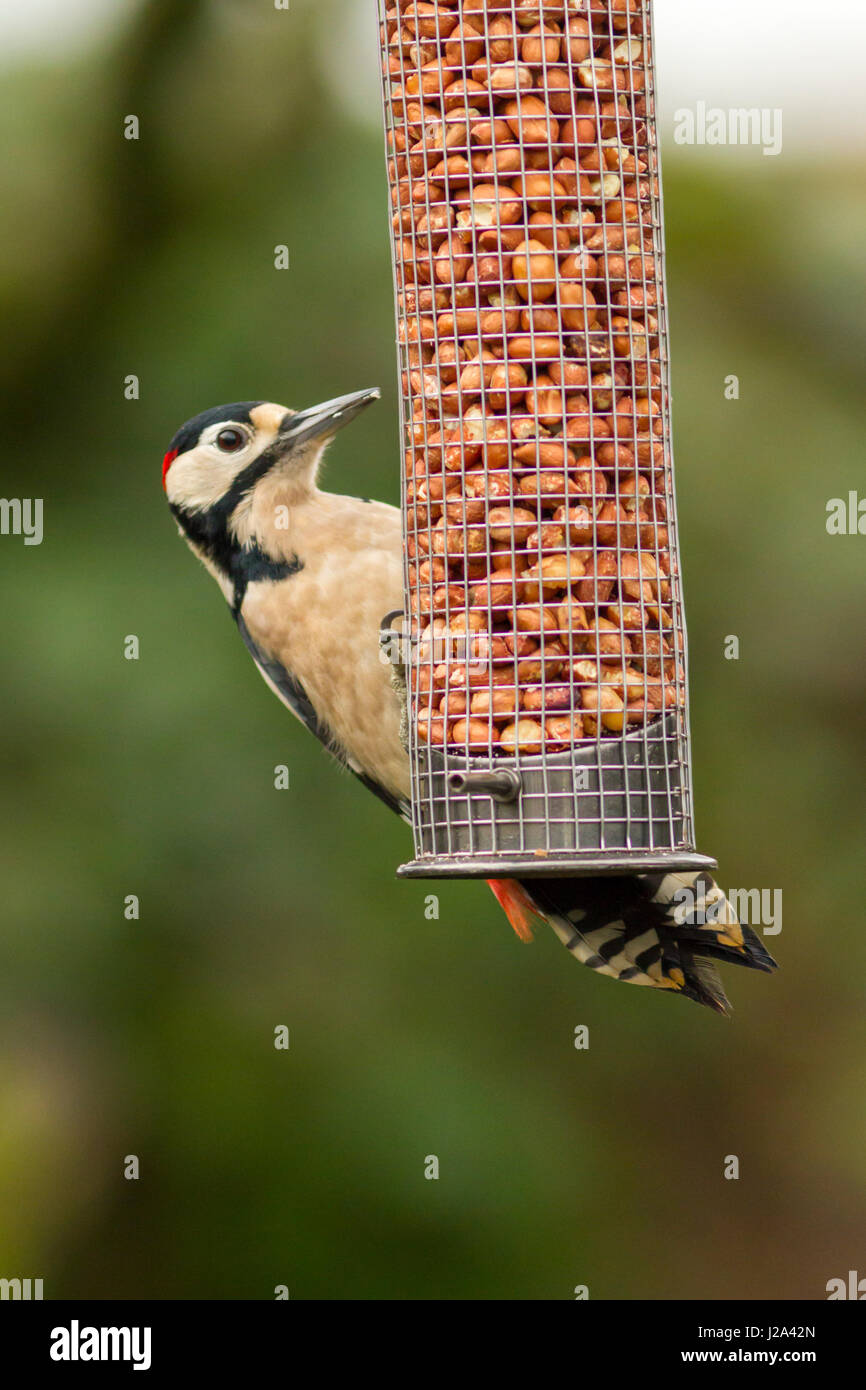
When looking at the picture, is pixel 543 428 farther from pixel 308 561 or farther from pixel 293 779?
pixel 293 779

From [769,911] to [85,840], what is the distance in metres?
2.96

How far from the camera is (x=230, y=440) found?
4.80 m

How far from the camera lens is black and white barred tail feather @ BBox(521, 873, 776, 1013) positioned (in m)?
4.09

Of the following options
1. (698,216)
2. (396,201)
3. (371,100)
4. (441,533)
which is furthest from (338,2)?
(441,533)

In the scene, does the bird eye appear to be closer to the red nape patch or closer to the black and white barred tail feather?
the red nape patch

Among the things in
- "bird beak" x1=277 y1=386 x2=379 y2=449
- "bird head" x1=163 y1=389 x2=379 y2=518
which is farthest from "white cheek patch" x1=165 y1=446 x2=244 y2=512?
"bird beak" x1=277 y1=386 x2=379 y2=449

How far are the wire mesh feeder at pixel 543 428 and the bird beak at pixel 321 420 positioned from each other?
2.26 ft

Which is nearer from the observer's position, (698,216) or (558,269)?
(558,269)

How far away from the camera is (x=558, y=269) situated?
3.66 meters

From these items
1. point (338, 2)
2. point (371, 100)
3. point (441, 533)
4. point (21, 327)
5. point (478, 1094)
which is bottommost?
point (478, 1094)

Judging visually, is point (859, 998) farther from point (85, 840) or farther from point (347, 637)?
point (347, 637)

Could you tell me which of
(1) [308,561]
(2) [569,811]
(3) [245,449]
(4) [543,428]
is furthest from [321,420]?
(2) [569,811]

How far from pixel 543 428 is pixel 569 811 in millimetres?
826

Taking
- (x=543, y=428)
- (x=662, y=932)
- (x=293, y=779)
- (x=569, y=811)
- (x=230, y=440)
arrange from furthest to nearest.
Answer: (x=293, y=779)
(x=230, y=440)
(x=662, y=932)
(x=543, y=428)
(x=569, y=811)
